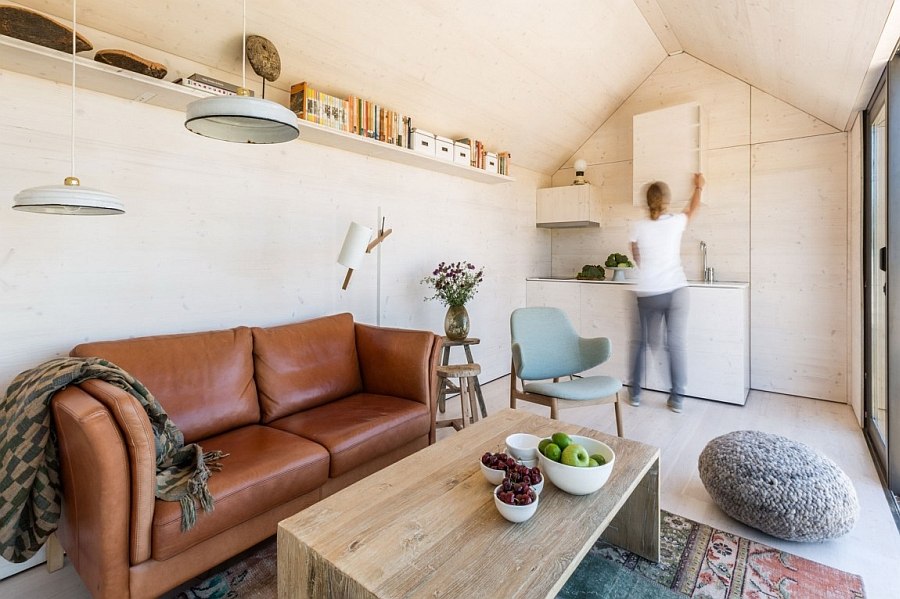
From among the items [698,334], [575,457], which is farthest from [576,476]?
[698,334]

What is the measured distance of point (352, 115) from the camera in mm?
2900

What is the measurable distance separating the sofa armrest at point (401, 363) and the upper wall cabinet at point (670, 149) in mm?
2916

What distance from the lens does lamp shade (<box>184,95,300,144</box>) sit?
126 cm

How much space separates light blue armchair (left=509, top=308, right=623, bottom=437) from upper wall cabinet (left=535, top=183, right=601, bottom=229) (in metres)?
1.97

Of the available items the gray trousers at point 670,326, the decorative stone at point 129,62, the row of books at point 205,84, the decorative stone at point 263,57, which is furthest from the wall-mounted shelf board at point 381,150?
the gray trousers at point 670,326

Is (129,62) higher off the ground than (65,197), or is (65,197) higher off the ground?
(129,62)


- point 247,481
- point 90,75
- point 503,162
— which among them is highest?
point 503,162

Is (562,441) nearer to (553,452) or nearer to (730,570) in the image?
(553,452)

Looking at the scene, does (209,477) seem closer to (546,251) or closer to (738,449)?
(738,449)

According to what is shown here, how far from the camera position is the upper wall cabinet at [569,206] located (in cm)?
480

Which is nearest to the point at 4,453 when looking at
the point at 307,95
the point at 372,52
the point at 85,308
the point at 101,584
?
the point at 101,584

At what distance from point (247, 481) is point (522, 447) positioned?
1.01 metres

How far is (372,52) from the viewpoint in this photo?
9.34 ft

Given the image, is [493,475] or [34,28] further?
[34,28]
